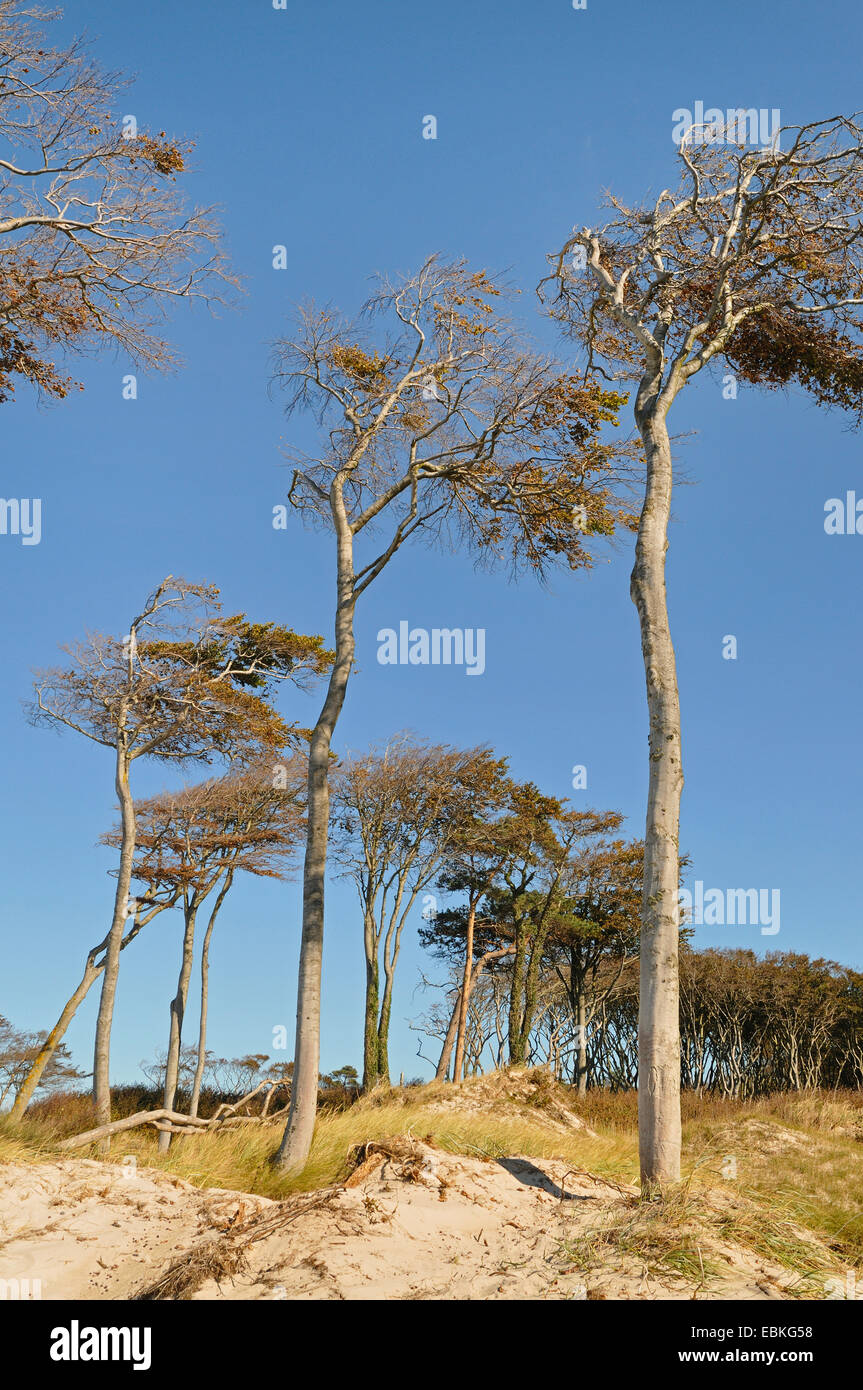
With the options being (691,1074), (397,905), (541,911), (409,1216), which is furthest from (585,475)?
(691,1074)

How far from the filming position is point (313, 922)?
29.6ft

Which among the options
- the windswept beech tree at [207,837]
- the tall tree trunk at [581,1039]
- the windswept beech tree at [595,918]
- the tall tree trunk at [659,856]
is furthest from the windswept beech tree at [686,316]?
the tall tree trunk at [581,1039]

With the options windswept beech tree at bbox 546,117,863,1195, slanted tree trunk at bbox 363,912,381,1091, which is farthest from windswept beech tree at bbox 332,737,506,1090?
windswept beech tree at bbox 546,117,863,1195

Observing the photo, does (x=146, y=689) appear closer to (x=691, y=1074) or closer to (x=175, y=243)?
(x=175, y=243)

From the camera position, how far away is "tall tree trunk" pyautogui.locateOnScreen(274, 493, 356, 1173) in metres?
8.44

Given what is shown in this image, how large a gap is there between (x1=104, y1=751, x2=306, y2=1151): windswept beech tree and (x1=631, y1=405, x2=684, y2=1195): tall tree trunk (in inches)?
526

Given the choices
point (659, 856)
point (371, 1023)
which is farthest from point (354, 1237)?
point (371, 1023)

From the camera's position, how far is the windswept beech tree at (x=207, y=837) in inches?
764

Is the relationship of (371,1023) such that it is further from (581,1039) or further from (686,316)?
(686,316)

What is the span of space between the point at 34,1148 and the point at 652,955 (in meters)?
5.54

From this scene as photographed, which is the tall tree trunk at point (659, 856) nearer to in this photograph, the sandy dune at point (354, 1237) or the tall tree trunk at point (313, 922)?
the sandy dune at point (354, 1237)

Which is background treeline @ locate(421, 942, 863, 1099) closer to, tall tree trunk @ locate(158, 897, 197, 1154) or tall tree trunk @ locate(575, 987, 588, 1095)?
tall tree trunk @ locate(575, 987, 588, 1095)

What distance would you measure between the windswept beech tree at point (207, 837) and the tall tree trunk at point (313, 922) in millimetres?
9968
